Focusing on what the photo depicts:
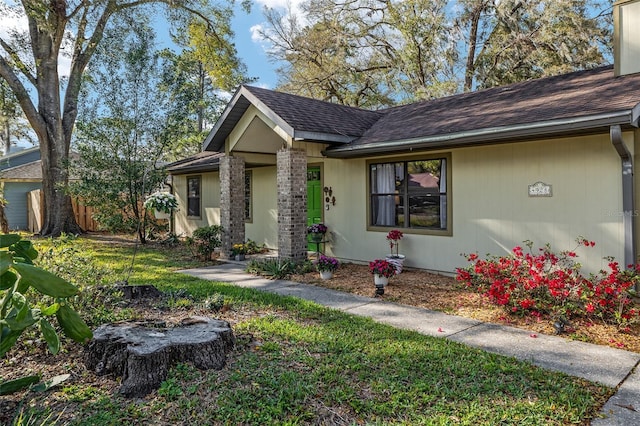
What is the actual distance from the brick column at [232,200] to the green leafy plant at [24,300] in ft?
24.2

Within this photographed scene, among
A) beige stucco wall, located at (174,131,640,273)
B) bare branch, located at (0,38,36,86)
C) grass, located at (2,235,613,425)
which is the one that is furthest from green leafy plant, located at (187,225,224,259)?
bare branch, located at (0,38,36,86)

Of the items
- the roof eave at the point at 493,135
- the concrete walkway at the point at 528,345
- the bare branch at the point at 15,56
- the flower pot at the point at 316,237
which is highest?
the bare branch at the point at 15,56

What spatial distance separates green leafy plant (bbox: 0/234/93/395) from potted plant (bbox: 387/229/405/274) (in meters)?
6.15

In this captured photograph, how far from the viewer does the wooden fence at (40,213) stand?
18.2m


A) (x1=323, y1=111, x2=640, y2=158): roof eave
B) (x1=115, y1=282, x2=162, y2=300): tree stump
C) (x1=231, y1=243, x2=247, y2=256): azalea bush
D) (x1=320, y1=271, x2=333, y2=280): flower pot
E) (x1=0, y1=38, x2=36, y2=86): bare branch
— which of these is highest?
(x1=0, y1=38, x2=36, y2=86): bare branch

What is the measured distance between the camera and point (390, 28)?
19.0 metres

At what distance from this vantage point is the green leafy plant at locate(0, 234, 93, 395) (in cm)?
219

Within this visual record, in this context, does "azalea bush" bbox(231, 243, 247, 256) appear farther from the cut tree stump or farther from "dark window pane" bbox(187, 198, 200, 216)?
the cut tree stump

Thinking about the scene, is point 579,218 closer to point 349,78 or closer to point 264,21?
point 349,78

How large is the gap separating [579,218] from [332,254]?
533cm

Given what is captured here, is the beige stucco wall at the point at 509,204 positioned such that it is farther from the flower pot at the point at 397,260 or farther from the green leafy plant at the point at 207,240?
the green leafy plant at the point at 207,240

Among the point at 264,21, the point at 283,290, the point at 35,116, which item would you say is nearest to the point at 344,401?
the point at 283,290

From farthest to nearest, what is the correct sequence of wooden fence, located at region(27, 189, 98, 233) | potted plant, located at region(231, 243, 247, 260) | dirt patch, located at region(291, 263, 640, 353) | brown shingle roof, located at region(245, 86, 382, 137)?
wooden fence, located at region(27, 189, 98, 233), potted plant, located at region(231, 243, 247, 260), brown shingle roof, located at region(245, 86, 382, 137), dirt patch, located at region(291, 263, 640, 353)

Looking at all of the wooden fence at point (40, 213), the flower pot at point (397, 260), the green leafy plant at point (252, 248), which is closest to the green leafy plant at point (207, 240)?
the green leafy plant at point (252, 248)
